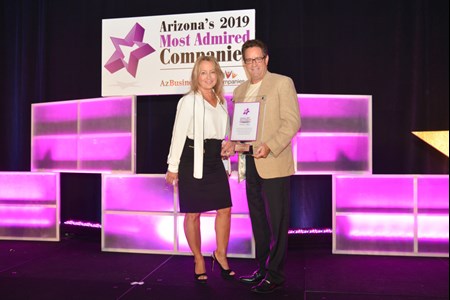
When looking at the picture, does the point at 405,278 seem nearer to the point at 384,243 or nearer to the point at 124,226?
the point at 384,243

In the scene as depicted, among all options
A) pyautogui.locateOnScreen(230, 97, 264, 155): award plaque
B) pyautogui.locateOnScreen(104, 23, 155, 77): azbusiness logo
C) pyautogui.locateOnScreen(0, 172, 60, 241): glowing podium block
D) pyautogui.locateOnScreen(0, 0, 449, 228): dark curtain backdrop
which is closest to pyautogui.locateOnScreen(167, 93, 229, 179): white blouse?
pyautogui.locateOnScreen(230, 97, 264, 155): award plaque

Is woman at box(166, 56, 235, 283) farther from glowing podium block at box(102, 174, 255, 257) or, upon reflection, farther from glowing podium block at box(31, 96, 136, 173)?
glowing podium block at box(31, 96, 136, 173)

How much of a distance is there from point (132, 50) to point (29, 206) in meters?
1.92

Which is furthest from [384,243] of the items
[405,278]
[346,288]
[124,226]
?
[124,226]

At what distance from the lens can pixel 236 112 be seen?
113 inches

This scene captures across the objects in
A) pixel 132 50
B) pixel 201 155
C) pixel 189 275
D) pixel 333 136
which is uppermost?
pixel 132 50

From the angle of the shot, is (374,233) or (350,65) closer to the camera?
(374,233)

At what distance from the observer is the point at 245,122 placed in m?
2.83

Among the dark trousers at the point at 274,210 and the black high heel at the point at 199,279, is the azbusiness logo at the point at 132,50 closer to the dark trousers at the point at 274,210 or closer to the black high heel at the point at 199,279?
the dark trousers at the point at 274,210

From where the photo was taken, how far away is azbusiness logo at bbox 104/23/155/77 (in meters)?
4.29

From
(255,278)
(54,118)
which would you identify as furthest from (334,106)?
(54,118)

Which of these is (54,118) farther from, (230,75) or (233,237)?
(233,237)

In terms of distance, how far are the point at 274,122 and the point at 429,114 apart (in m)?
2.15

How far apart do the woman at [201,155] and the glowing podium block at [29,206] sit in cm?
203
